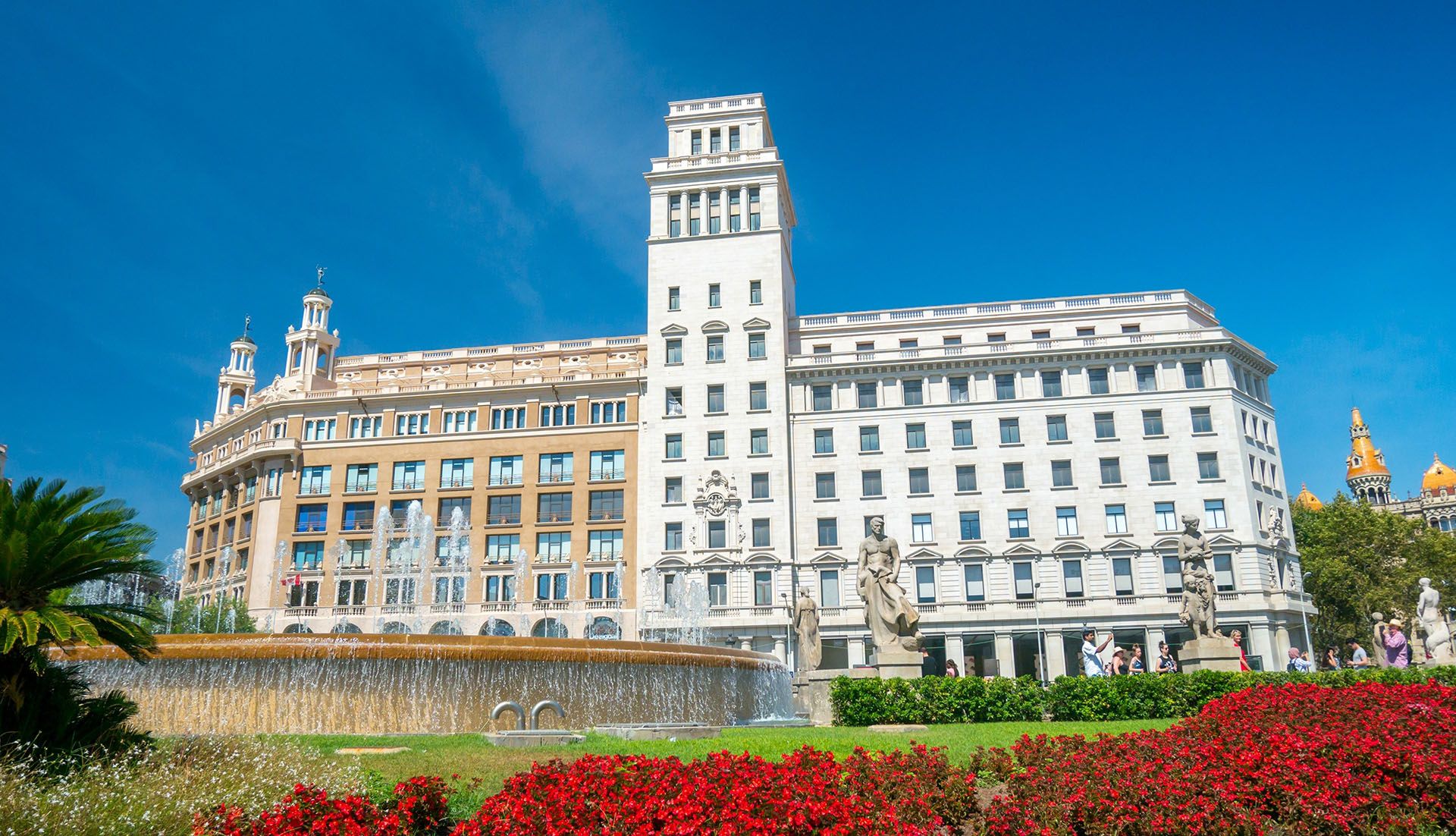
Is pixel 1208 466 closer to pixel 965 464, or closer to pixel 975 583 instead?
pixel 965 464

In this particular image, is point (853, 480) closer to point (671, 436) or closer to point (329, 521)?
point (671, 436)

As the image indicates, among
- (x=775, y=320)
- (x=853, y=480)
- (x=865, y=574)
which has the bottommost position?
(x=865, y=574)

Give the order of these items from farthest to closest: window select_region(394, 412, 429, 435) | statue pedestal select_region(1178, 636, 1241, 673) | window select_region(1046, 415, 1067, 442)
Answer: window select_region(394, 412, 429, 435) → window select_region(1046, 415, 1067, 442) → statue pedestal select_region(1178, 636, 1241, 673)

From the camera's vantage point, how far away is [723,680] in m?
23.3

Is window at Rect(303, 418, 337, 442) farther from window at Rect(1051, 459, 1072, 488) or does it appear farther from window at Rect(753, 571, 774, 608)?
window at Rect(1051, 459, 1072, 488)

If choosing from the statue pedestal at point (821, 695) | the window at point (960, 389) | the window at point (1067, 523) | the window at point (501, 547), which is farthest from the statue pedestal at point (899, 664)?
the window at point (501, 547)

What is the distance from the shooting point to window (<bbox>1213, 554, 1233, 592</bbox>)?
180 ft

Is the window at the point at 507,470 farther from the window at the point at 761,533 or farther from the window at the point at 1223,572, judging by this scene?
the window at the point at 1223,572

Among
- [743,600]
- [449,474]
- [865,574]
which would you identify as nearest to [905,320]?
[743,600]

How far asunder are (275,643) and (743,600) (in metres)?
40.5

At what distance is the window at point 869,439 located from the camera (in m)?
60.5

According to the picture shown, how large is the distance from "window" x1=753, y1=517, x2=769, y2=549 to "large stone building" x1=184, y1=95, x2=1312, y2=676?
0.47ft

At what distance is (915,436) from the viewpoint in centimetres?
6025

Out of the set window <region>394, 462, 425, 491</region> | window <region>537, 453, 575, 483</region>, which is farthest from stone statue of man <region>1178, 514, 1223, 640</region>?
window <region>394, 462, 425, 491</region>
